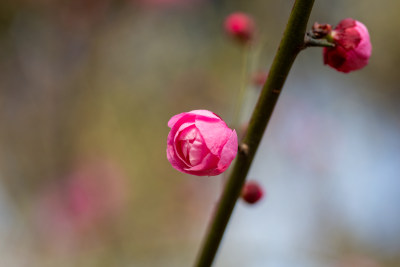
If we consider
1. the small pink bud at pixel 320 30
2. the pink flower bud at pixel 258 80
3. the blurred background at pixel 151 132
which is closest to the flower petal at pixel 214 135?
the small pink bud at pixel 320 30

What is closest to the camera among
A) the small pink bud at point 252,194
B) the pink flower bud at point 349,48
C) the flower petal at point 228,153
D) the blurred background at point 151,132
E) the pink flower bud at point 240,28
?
the flower petal at point 228,153

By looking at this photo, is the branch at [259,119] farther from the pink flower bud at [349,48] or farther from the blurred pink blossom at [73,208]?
the blurred pink blossom at [73,208]

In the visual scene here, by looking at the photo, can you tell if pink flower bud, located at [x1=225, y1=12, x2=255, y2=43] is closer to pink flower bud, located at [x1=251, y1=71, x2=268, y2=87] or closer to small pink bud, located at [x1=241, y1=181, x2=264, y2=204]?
pink flower bud, located at [x1=251, y1=71, x2=268, y2=87]

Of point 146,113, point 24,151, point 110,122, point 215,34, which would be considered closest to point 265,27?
point 215,34

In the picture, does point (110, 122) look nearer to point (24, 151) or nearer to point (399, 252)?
point (24, 151)

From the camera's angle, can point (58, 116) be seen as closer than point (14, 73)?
A: Yes

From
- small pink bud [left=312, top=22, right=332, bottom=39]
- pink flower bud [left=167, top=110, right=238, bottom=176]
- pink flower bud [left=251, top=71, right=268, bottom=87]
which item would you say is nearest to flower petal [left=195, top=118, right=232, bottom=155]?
pink flower bud [left=167, top=110, right=238, bottom=176]
